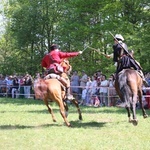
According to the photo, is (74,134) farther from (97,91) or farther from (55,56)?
(97,91)

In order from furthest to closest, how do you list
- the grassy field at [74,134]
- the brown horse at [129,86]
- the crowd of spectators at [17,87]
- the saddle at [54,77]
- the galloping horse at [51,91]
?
the crowd of spectators at [17,87] < the saddle at [54,77] < the galloping horse at [51,91] < the brown horse at [129,86] < the grassy field at [74,134]

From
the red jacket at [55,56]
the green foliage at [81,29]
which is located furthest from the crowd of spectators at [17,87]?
the red jacket at [55,56]

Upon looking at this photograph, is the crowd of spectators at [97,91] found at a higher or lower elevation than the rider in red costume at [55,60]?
lower

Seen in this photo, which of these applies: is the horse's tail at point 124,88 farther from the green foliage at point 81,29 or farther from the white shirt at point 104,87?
the green foliage at point 81,29

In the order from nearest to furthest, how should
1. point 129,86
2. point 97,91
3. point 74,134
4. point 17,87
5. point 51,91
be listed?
point 74,134
point 129,86
point 51,91
point 97,91
point 17,87

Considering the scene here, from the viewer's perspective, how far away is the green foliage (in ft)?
75.0

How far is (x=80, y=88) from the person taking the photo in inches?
827

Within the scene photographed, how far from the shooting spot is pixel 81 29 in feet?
84.2

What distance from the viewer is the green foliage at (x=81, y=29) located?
75.0 feet

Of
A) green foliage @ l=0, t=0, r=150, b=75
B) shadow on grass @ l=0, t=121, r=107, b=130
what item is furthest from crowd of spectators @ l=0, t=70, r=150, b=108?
shadow on grass @ l=0, t=121, r=107, b=130

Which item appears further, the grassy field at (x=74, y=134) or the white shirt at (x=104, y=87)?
the white shirt at (x=104, y=87)

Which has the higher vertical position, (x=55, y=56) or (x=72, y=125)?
(x=55, y=56)

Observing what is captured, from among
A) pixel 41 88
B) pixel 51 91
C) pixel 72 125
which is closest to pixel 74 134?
pixel 72 125

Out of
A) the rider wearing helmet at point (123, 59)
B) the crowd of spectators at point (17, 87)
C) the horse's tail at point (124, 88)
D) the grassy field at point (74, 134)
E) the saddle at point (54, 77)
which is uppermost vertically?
the rider wearing helmet at point (123, 59)
